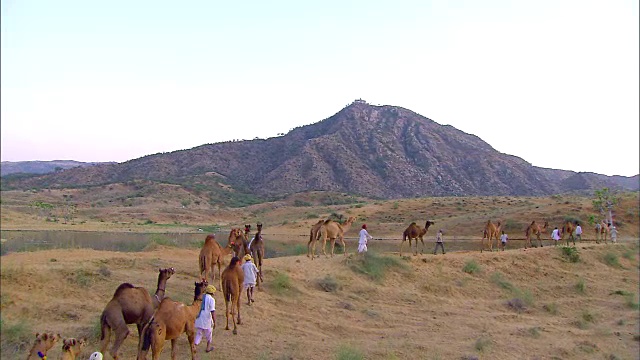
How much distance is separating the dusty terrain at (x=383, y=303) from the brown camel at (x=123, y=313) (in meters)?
1.43

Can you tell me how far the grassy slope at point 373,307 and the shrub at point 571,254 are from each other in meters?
1.71

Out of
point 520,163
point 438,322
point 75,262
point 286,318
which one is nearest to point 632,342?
point 438,322

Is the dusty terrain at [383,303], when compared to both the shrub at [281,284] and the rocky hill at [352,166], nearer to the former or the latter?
the shrub at [281,284]

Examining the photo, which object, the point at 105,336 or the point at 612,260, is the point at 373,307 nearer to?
the point at 105,336

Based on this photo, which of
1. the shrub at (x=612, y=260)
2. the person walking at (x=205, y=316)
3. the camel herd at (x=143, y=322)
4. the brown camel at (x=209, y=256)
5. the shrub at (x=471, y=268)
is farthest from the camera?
the shrub at (x=612, y=260)

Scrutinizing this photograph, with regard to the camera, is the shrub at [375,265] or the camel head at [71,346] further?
the shrub at [375,265]

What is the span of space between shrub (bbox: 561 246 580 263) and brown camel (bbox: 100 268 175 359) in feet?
72.8

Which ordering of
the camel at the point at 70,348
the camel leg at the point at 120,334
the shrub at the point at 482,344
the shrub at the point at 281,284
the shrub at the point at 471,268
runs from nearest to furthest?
the camel at the point at 70,348 < the camel leg at the point at 120,334 < the shrub at the point at 482,344 < the shrub at the point at 281,284 < the shrub at the point at 471,268

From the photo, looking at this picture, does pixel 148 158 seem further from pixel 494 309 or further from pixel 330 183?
pixel 494 309

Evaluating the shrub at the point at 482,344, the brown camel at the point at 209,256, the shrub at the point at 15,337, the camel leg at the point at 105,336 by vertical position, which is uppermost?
the brown camel at the point at 209,256

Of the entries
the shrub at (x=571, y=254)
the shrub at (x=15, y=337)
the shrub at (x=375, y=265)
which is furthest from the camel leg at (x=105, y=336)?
the shrub at (x=571, y=254)

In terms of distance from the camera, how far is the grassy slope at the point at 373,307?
11.8 m

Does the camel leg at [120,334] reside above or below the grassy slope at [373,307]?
above

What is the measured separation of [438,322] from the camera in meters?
15.7
